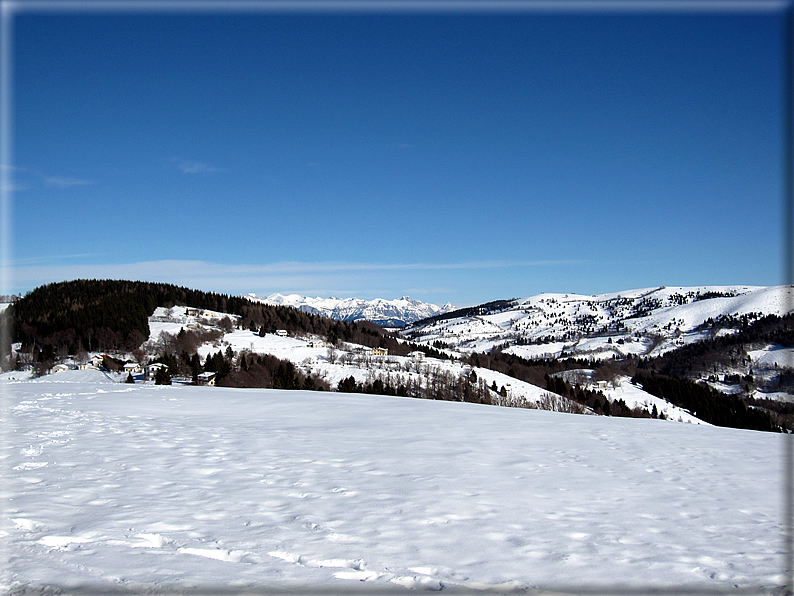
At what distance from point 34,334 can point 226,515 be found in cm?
12588

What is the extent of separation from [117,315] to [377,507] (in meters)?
129

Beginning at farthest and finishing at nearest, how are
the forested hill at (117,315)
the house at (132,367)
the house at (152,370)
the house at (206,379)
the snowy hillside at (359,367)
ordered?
the forested hill at (117,315)
the snowy hillside at (359,367)
the house at (132,367)
the house at (152,370)
the house at (206,379)

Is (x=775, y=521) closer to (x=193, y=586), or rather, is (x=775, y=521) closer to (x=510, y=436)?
(x=510, y=436)

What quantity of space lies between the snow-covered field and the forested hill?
108090 millimetres

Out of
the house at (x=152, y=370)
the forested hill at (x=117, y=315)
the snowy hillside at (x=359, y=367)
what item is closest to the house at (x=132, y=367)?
the house at (x=152, y=370)

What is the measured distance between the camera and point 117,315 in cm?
11856

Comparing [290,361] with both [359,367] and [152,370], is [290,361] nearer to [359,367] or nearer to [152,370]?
[359,367]

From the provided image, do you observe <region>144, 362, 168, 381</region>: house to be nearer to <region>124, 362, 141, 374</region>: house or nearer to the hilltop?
the hilltop

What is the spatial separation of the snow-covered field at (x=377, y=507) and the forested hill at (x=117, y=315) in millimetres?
108090

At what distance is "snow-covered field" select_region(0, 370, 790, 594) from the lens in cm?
525

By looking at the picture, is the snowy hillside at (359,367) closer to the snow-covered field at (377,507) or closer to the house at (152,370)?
the house at (152,370)

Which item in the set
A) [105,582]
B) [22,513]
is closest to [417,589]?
[105,582]

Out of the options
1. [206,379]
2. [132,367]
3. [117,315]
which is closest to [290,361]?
[132,367]

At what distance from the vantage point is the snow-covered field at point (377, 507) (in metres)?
5.25
